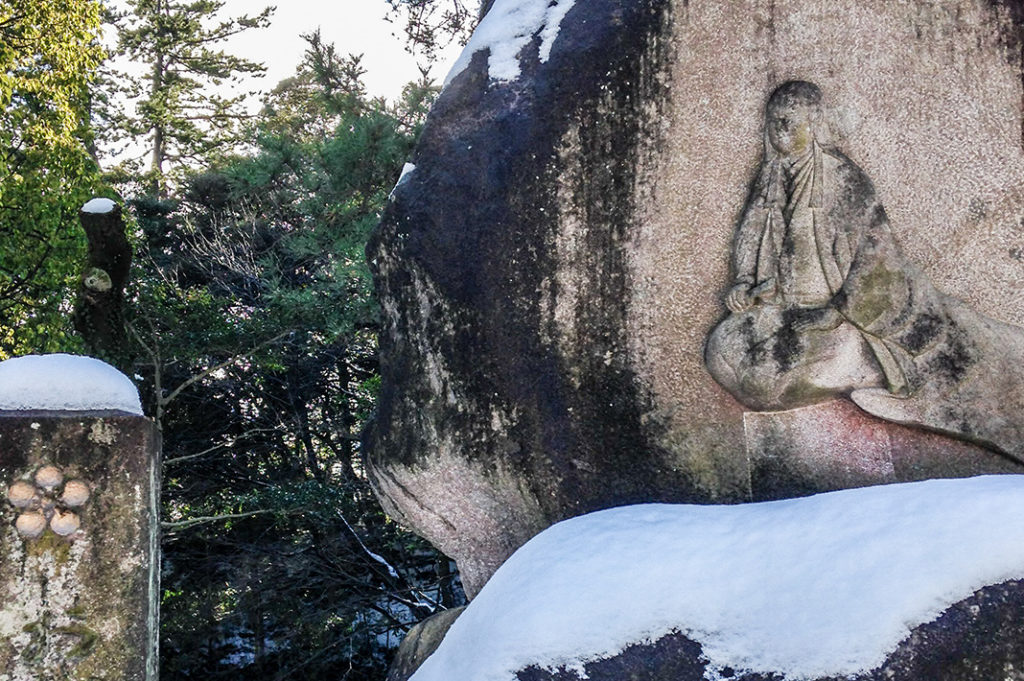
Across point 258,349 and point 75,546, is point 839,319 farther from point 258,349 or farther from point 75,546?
point 258,349

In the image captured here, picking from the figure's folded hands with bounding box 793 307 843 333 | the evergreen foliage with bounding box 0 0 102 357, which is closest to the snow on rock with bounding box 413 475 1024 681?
the figure's folded hands with bounding box 793 307 843 333

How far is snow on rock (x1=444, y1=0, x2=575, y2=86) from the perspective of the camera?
340 cm

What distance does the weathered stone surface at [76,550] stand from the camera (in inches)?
133

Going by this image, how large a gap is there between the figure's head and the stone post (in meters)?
2.10

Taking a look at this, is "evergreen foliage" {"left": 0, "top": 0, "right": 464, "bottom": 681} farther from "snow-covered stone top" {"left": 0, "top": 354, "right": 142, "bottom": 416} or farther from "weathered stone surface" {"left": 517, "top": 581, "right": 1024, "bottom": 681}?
"weathered stone surface" {"left": 517, "top": 581, "right": 1024, "bottom": 681}

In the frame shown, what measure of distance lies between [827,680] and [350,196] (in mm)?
7152

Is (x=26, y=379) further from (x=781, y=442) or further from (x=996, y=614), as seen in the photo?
(x=996, y=614)

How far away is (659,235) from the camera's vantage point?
3250 millimetres

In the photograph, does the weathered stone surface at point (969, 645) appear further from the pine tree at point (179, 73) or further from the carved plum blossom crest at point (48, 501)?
the pine tree at point (179, 73)

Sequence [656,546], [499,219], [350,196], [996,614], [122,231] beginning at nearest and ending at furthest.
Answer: [996,614] → [656,546] → [499,219] → [122,231] → [350,196]

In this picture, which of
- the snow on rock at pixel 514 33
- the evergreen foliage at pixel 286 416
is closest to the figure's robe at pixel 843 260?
the snow on rock at pixel 514 33

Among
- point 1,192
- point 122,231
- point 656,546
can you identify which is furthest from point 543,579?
point 1,192

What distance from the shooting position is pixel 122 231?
7.47m

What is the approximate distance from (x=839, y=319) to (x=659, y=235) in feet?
1.81
